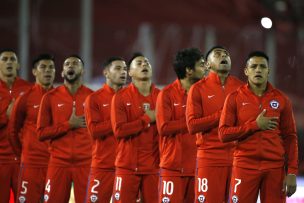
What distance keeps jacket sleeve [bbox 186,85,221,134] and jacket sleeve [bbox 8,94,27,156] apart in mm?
2265

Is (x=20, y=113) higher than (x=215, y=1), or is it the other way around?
(x=215, y=1)

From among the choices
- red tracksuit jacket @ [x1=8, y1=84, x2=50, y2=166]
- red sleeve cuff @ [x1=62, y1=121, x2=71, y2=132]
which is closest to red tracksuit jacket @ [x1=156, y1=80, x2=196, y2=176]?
red sleeve cuff @ [x1=62, y1=121, x2=71, y2=132]

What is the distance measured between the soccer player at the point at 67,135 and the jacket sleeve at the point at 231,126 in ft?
6.71

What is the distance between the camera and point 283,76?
24500 millimetres

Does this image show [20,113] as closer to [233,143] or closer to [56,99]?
[56,99]

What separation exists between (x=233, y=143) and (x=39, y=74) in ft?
8.68

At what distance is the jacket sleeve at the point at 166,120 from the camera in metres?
8.70

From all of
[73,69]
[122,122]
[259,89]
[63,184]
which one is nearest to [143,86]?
[122,122]

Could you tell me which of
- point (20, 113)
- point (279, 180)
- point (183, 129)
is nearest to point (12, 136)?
point (20, 113)

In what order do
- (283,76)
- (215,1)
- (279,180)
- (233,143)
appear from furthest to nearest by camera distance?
1. (283,76)
2. (215,1)
3. (233,143)
4. (279,180)

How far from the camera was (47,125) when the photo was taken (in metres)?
9.60

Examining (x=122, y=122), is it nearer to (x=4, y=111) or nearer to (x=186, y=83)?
(x=186, y=83)

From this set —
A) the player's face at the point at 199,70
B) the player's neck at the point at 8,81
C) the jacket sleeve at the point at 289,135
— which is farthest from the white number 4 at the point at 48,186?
the jacket sleeve at the point at 289,135

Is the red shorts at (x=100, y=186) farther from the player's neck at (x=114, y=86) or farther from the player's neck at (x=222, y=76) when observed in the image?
the player's neck at (x=222, y=76)
